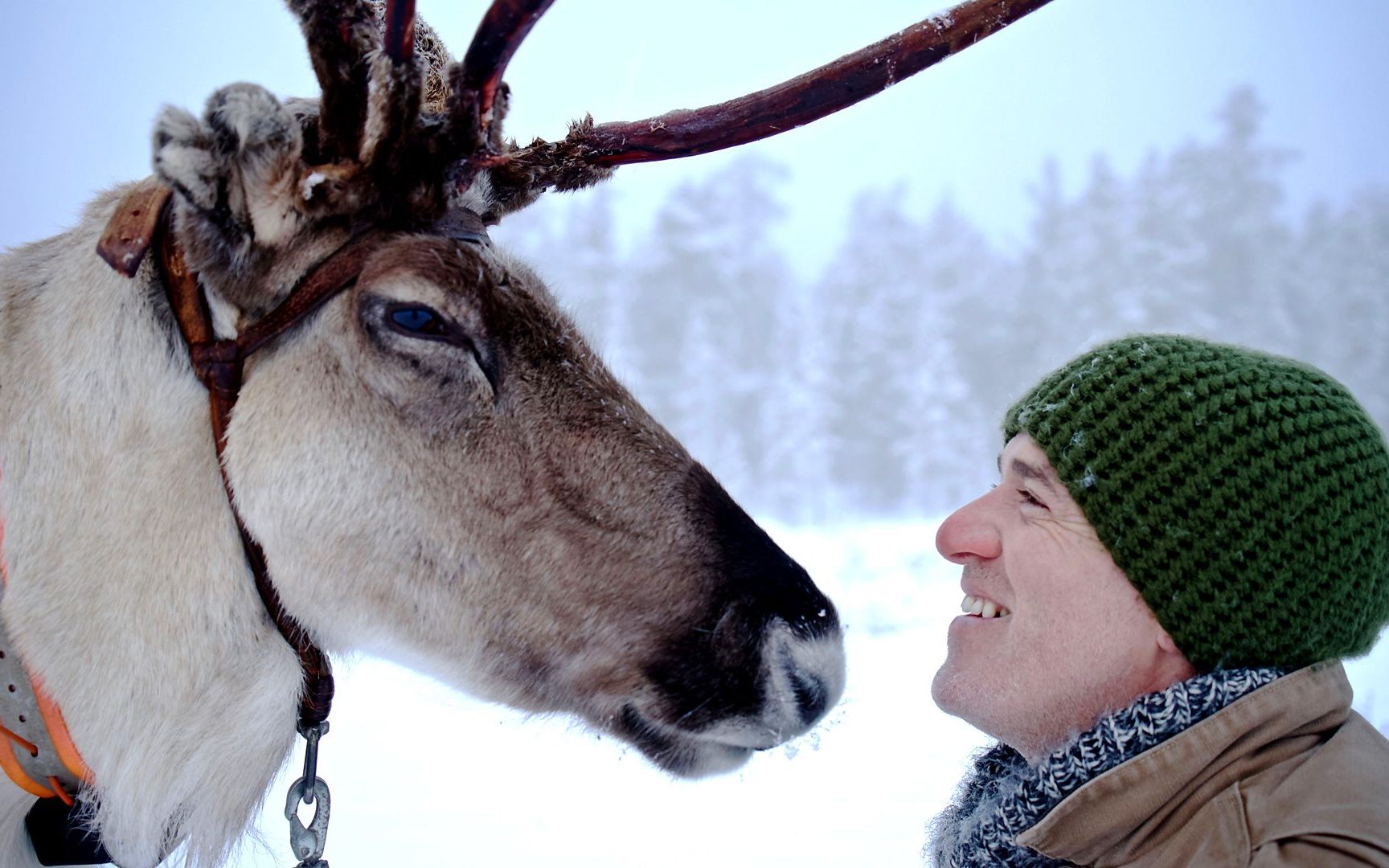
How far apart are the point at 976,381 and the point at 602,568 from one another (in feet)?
97.4

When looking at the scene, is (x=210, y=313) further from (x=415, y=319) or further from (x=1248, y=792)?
(x=1248, y=792)

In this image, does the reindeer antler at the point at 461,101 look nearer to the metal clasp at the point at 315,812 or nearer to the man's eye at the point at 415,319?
the man's eye at the point at 415,319

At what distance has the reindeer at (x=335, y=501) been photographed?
2.04 metres

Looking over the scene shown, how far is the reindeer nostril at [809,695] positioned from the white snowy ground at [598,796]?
5.21 feet

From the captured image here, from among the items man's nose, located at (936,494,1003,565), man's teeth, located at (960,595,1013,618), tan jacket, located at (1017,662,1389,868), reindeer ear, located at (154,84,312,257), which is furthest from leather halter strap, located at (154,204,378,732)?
tan jacket, located at (1017,662,1389,868)

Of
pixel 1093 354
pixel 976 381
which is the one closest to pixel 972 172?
pixel 976 381

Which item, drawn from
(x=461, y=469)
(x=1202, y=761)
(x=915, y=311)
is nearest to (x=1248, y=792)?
(x=1202, y=761)

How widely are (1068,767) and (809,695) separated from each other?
0.53m

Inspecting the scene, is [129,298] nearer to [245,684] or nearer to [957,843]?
[245,684]

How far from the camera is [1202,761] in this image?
158 cm

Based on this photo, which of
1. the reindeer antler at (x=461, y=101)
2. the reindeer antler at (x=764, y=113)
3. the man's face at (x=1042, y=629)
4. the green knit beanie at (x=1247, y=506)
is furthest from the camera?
the reindeer antler at (x=764, y=113)

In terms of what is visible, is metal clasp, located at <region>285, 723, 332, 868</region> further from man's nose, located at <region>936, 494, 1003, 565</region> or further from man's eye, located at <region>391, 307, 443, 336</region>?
man's nose, located at <region>936, 494, 1003, 565</region>

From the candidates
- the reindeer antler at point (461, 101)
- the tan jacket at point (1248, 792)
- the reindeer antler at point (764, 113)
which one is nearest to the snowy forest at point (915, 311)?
the reindeer antler at point (764, 113)

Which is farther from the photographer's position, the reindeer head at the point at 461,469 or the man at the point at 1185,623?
the reindeer head at the point at 461,469
